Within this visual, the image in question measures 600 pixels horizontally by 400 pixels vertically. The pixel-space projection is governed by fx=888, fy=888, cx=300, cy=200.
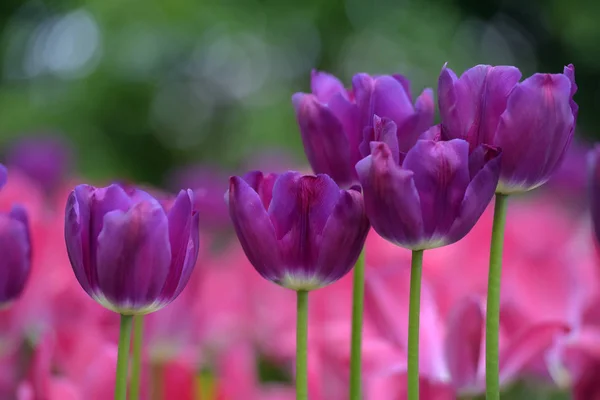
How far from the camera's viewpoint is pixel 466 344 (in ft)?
1.37

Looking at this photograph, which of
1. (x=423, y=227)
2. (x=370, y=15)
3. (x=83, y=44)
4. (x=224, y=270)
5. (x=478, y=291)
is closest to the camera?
(x=423, y=227)

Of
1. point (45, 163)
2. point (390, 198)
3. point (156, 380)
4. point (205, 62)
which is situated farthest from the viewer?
point (205, 62)

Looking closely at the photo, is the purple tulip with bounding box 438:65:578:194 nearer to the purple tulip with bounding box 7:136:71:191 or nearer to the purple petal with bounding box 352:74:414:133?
the purple petal with bounding box 352:74:414:133

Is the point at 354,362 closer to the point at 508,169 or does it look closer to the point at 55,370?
the point at 508,169

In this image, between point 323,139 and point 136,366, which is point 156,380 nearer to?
point 136,366

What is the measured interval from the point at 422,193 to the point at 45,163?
1470 mm

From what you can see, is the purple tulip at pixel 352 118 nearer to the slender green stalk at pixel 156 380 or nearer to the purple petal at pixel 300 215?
the purple petal at pixel 300 215

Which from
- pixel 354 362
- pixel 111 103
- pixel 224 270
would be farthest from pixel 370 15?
pixel 354 362

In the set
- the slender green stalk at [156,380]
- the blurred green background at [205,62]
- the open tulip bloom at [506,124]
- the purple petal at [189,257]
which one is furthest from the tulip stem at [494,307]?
the blurred green background at [205,62]

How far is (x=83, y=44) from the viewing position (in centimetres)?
456

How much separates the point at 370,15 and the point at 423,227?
4748 mm

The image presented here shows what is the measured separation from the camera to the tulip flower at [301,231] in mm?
312

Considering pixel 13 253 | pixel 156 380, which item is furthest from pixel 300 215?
pixel 156 380

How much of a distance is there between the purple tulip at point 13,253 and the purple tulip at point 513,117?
17 centimetres
